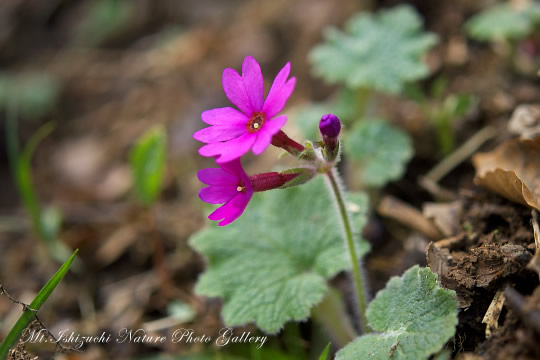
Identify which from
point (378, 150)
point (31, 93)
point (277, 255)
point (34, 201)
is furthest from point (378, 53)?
point (31, 93)

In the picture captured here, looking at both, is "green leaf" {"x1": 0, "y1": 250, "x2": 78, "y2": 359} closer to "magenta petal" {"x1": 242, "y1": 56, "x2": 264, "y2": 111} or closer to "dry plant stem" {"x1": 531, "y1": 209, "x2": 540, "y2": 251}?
"magenta petal" {"x1": 242, "y1": 56, "x2": 264, "y2": 111}

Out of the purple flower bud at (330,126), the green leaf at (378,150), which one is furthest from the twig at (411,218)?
the purple flower bud at (330,126)

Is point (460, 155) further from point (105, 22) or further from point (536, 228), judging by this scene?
point (105, 22)

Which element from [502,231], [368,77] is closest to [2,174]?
[368,77]

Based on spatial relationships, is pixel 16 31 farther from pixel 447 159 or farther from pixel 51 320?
pixel 447 159

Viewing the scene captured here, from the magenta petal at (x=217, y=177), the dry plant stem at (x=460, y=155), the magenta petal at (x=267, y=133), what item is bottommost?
the dry plant stem at (x=460, y=155)

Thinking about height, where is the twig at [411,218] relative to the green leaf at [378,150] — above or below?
below

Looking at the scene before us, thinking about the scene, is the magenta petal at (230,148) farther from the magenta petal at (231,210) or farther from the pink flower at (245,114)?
the magenta petal at (231,210)
